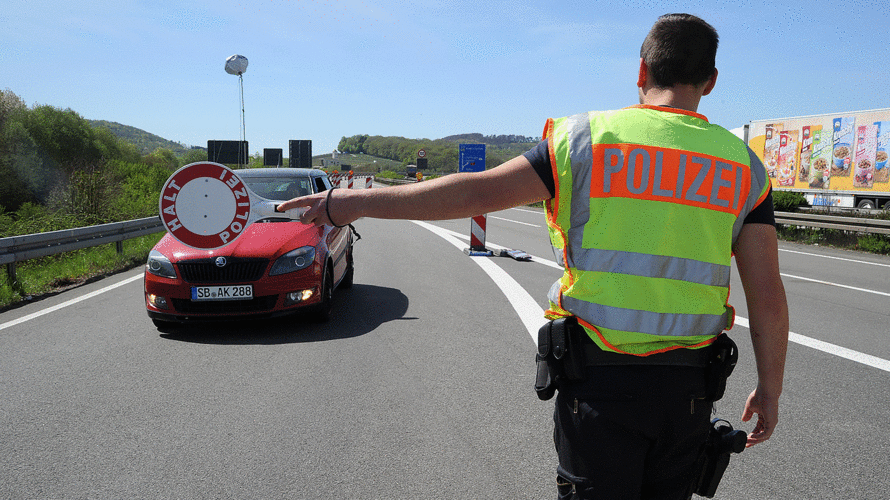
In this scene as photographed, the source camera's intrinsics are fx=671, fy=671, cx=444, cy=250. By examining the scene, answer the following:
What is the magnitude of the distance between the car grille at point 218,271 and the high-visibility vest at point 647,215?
5.47 metres

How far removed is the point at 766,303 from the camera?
1.89 metres

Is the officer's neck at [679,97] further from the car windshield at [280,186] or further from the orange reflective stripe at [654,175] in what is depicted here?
the car windshield at [280,186]

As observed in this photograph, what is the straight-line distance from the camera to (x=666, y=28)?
1.86 metres

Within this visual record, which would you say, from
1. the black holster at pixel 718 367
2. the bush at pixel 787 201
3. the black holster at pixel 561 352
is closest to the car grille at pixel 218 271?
the black holster at pixel 561 352

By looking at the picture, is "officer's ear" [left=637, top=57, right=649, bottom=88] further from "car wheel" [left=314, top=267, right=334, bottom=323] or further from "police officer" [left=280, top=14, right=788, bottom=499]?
"car wheel" [left=314, top=267, right=334, bottom=323]

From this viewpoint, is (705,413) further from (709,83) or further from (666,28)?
(666,28)

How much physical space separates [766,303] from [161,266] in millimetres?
6257

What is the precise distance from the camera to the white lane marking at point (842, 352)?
5775 millimetres

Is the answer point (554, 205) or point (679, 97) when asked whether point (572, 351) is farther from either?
point (679, 97)

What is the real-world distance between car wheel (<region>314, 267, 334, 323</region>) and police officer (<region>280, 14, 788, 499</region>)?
543 centimetres

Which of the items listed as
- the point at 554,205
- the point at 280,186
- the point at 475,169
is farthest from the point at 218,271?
the point at 475,169

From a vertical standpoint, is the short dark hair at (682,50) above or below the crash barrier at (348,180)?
above

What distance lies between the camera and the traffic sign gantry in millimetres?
2338

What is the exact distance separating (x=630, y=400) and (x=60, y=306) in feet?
28.3
